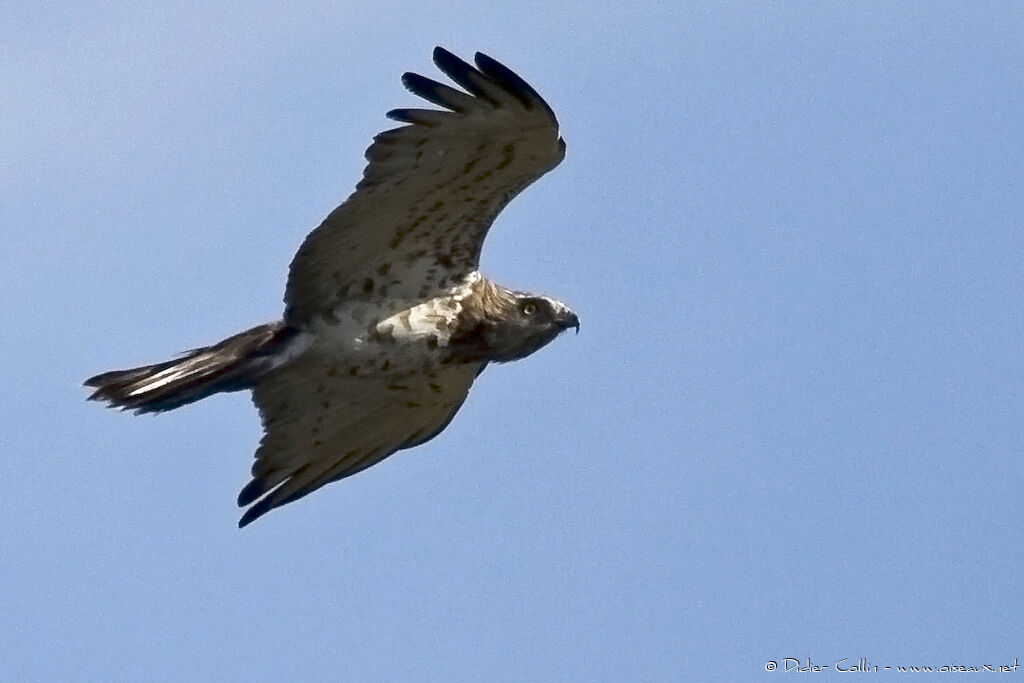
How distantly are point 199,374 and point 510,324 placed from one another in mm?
1878

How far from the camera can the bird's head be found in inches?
500

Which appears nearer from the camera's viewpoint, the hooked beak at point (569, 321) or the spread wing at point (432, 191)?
the spread wing at point (432, 191)

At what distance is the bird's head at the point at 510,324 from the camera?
12.7 metres

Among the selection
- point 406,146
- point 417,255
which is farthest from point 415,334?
point 406,146

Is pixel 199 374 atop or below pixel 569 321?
below

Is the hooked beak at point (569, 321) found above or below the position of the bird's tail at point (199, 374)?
above

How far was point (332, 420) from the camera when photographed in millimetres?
13078

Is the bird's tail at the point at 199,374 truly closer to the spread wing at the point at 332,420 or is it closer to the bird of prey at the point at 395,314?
the bird of prey at the point at 395,314

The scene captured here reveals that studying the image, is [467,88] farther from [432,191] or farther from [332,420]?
[332,420]

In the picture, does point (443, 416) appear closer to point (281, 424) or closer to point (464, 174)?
point (281, 424)

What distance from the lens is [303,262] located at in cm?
1234

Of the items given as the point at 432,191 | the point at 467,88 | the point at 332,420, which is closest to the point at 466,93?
the point at 467,88

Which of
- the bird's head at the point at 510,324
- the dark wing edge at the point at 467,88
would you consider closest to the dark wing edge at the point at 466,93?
the dark wing edge at the point at 467,88

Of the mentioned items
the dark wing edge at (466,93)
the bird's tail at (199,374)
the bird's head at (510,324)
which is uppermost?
the dark wing edge at (466,93)
